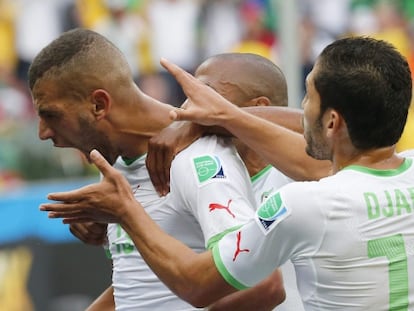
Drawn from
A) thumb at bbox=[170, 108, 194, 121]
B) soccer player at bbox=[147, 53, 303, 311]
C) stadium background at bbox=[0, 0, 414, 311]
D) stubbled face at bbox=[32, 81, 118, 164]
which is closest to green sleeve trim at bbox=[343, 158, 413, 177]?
thumb at bbox=[170, 108, 194, 121]

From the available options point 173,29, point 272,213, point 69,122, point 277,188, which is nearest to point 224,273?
point 272,213

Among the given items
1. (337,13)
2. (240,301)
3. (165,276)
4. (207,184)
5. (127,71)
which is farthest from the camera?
(337,13)

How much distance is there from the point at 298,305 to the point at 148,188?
0.81m

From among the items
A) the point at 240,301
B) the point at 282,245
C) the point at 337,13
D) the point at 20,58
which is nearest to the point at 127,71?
the point at 240,301

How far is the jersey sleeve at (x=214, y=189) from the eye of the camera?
378cm

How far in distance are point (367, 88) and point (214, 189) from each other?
0.73 meters

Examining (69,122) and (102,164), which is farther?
(69,122)

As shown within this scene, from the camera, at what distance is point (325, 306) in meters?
3.45

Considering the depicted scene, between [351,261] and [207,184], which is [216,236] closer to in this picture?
[207,184]

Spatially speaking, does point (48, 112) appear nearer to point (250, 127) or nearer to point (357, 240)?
point (250, 127)

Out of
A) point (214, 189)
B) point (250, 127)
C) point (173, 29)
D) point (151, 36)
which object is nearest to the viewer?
point (214, 189)

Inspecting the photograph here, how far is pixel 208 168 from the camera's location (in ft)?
12.9

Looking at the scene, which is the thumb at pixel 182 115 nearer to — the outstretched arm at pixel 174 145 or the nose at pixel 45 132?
the outstretched arm at pixel 174 145

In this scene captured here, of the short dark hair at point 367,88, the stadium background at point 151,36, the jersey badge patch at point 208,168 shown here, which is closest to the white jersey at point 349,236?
the short dark hair at point 367,88
